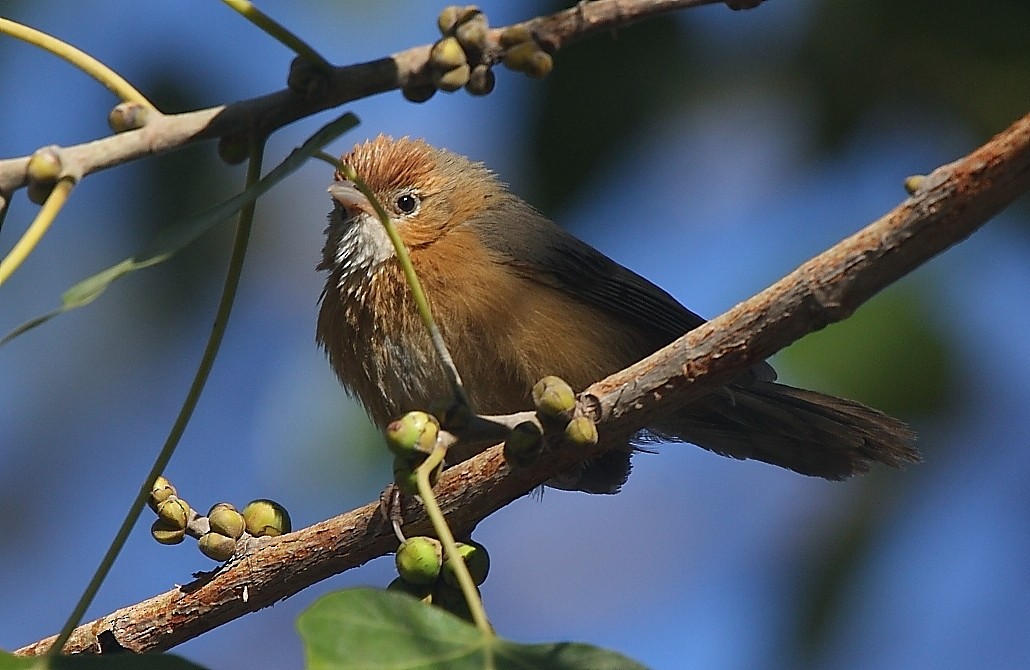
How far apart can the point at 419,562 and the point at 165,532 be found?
833 millimetres

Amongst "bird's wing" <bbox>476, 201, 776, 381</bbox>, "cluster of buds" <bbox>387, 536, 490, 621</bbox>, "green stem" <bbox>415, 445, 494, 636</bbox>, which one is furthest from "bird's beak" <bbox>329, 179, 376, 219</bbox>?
"green stem" <bbox>415, 445, 494, 636</bbox>

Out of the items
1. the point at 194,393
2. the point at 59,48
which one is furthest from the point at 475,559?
the point at 59,48

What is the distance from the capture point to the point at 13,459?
8484mm

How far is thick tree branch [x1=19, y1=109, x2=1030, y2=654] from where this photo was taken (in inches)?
92.3

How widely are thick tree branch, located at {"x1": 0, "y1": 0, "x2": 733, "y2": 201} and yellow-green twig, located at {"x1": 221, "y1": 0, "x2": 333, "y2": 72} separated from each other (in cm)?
4

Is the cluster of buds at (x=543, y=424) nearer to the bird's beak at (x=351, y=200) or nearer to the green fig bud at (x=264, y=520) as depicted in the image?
the green fig bud at (x=264, y=520)

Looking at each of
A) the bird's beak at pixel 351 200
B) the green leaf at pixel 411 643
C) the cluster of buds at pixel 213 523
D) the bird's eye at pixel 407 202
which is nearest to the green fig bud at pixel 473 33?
the green leaf at pixel 411 643

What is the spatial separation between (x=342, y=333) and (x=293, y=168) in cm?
325

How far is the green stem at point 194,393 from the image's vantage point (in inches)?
86.8

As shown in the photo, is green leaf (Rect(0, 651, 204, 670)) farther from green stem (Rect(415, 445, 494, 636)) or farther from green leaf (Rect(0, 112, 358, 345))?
green leaf (Rect(0, 112, 358, 345))

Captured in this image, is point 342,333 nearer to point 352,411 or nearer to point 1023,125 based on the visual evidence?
point 352,411

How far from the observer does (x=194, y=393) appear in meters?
2.42

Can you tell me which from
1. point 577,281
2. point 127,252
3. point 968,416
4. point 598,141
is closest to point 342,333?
point 577,281

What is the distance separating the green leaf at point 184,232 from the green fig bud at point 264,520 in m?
1.39
